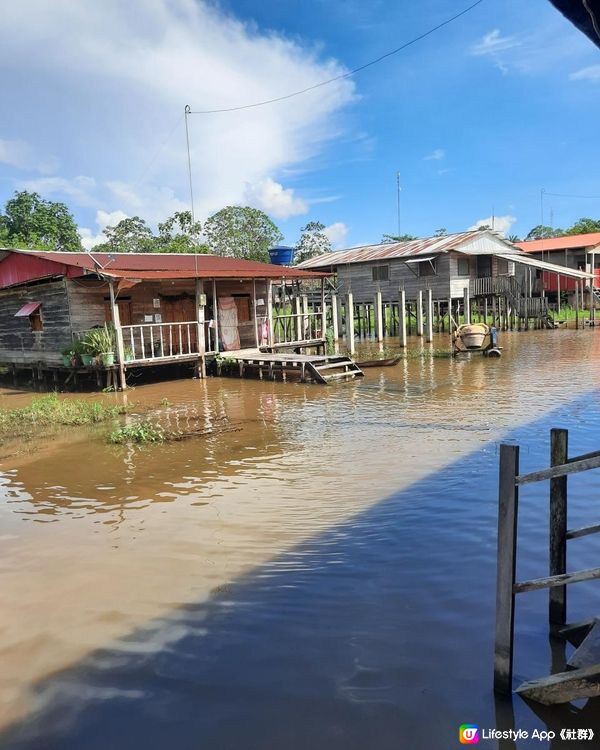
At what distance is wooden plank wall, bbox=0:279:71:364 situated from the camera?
17.5m

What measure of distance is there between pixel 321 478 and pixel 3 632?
390cm

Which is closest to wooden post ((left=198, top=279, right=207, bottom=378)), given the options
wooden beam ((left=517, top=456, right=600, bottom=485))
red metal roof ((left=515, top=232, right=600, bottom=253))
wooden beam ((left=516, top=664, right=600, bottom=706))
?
wooden beam ((left=517, top=456, right=600, bottom=485))

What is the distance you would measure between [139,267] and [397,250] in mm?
18285

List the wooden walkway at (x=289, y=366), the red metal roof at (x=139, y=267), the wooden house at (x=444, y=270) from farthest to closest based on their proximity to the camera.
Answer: the wooden house at (x=444, y=270), the red metal roof at (x=139, y=267), the wooden walkway at (x=289, y=366)

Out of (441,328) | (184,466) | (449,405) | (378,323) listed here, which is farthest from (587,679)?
(441,328)

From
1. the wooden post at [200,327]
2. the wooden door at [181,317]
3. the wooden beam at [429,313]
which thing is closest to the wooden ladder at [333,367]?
the wooden post at [200,327]

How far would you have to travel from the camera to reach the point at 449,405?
38.8ft

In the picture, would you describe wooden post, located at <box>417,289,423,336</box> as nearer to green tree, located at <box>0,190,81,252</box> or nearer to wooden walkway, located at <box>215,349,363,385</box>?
wooden walkway, located at <box>215,349,363,385</box>

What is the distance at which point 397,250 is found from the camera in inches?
1280

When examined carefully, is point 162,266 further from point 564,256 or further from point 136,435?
point 564,256

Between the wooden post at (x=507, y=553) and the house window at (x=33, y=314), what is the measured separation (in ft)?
58.2

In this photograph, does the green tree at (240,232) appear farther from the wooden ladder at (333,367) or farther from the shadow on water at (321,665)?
the shadow on water at (321,665)

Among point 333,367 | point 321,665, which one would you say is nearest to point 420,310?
point 333,367

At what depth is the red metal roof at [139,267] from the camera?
53.5 ft
